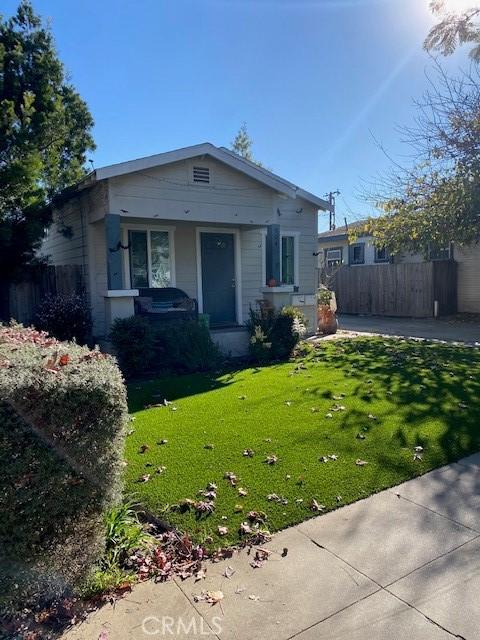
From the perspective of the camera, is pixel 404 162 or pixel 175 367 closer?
pixel 175 367

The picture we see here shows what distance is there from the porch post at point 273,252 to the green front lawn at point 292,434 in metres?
3.16

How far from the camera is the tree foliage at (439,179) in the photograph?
10.2 m

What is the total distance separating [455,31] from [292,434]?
11.6 meters

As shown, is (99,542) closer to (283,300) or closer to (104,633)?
(104,633)

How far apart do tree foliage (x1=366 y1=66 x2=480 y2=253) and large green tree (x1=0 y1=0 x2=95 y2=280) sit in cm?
910

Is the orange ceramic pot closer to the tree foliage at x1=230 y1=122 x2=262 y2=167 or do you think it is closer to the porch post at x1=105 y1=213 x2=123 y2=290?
the porch post at x1=105 y1=213 x2=123 y2=290

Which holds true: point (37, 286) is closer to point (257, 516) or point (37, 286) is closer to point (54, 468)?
point (257, 516)

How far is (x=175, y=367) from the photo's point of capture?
339 inches

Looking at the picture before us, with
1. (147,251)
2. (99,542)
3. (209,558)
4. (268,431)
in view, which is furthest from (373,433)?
(147,251)

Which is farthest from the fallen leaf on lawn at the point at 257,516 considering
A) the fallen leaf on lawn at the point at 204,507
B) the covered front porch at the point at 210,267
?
the covered front porch at the point at 210,267

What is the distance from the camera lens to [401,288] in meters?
18.5

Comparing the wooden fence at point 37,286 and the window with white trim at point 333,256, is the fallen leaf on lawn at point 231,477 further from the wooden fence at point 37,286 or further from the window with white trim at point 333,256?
the window with white trim at point 333,256

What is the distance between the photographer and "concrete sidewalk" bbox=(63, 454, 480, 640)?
220cm

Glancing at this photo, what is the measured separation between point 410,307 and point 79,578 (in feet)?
58.9
